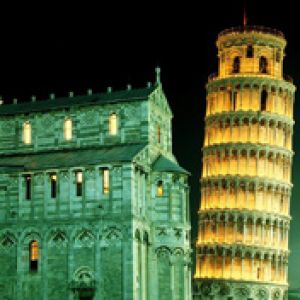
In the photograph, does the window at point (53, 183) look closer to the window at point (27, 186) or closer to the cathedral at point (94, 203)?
the cathedral at point (94, 203)

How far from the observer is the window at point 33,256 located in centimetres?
8256

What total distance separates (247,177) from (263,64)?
581 inches

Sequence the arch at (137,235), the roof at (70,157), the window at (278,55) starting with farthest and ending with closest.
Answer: the window at (278,55)
the roof at (70,157)
the arch at (137,235)

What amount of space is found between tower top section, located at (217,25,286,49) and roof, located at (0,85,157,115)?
3307cm

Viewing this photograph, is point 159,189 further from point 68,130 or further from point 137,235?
point 68,130

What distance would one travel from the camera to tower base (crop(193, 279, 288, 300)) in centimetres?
11138

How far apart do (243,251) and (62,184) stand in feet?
116

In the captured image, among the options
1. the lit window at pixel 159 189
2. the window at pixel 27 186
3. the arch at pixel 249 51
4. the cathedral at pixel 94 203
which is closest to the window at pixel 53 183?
the cathedral at pixel 94 203

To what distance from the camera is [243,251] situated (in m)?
112

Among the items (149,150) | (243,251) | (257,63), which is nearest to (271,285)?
(243,251)

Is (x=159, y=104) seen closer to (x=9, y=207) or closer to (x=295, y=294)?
(x=9, y=207)

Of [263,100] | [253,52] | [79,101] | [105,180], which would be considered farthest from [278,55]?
[105,180]

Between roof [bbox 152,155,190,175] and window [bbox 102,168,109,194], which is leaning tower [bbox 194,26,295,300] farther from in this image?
window [bbox 102,168,109,194]

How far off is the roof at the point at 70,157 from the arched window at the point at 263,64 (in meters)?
37.2
